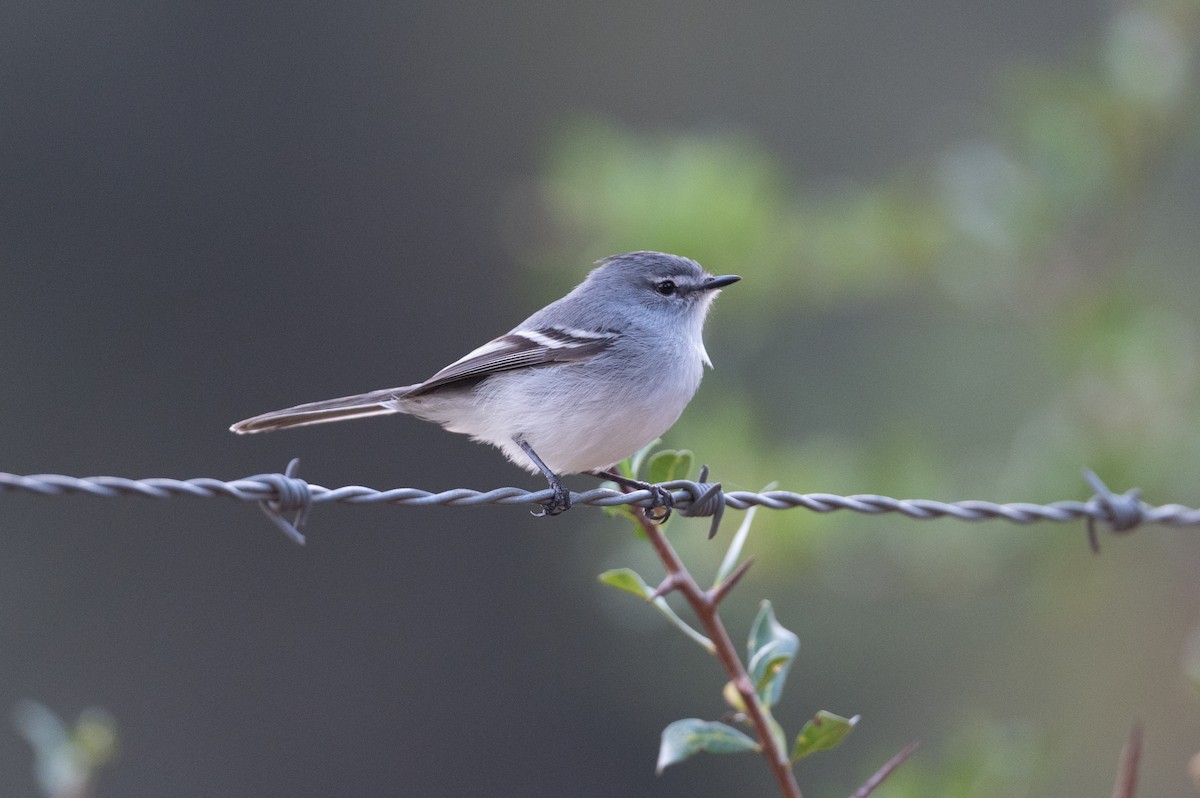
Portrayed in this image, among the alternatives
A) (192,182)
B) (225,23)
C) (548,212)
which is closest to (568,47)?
(225,23)

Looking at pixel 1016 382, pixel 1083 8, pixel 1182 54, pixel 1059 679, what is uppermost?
pixel 1083 8

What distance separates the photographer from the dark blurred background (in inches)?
195

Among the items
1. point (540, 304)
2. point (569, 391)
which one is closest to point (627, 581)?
point (569, 391)

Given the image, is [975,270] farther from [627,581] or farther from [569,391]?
[627,581]

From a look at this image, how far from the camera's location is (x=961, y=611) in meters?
9.39

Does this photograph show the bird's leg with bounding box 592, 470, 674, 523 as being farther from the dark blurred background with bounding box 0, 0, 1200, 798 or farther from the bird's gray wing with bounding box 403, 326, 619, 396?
the dark blurred background with bounding box 0, 0, 1200, 798

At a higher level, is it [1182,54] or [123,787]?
[1182,54]

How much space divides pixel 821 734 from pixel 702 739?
9.5 inches

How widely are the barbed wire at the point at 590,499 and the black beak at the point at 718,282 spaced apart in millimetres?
1544

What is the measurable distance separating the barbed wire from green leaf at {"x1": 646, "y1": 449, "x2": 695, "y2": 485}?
0.03m

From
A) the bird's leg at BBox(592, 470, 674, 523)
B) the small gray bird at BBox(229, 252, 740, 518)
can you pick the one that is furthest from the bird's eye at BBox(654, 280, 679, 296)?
the bird's leg at BBox(592, 470, 674, 523)

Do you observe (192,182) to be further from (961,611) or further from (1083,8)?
(1083,8)

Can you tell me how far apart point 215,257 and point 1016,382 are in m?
7.92

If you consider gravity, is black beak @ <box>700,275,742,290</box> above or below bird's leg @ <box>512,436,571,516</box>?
above
